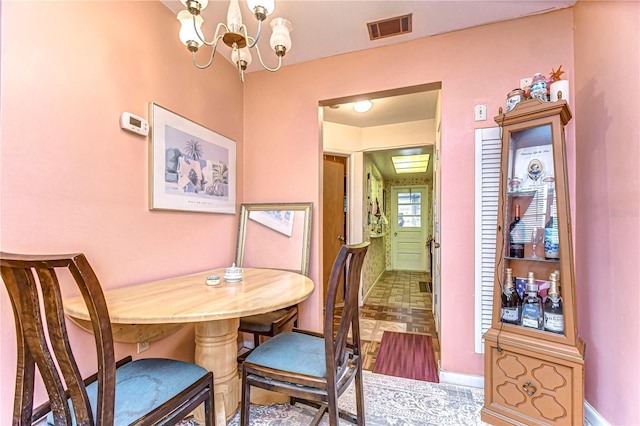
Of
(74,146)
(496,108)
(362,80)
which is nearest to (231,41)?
(74,146)

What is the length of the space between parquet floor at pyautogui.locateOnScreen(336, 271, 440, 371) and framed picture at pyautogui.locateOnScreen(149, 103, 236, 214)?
183cm

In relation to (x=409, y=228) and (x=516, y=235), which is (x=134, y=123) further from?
(x=409, y=228)

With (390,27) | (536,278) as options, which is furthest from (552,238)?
(390,27)

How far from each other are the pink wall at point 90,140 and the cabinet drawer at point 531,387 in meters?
2.00

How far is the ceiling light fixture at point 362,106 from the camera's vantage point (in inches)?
119

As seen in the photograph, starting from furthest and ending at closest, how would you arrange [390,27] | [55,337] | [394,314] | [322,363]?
[394,314], [390,27], [322,363], [55,337]

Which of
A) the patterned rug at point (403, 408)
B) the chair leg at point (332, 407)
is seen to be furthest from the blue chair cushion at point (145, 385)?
the patterned rug at point (403, 408)

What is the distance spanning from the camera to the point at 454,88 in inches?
78.8

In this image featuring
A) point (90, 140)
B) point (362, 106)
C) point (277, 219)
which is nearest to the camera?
point (90, 140)

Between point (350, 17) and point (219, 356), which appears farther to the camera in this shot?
point (350, 17)

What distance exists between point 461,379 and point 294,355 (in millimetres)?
1364

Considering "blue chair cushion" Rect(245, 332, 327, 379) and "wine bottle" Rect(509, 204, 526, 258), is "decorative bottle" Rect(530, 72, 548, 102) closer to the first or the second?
"wine bottle" Rect(509, 204, 526, 258)

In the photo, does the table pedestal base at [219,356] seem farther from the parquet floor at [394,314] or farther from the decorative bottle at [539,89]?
the decorative bottle at [539,89]

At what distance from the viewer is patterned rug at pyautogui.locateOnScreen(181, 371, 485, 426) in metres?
1.58
